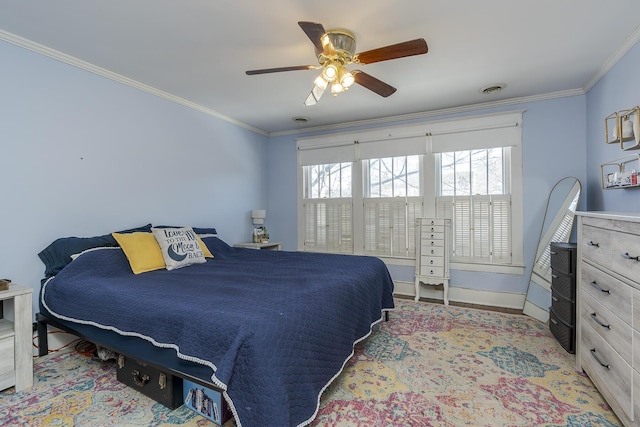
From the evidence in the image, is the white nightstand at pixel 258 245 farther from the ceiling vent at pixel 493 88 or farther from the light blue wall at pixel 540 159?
the ceiling vent at pixel 493 88

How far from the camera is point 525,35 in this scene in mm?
2248

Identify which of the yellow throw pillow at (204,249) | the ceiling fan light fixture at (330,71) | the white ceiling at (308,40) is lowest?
the yellow throw pillow at (204,249)

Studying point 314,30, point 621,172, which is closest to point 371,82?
point 314,30

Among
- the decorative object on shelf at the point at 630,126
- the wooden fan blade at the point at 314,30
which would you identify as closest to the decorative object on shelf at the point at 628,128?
the decorative object on shelf at the point at 630,126

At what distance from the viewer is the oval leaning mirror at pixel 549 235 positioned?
3189 mm

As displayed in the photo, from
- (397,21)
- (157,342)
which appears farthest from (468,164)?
(157,342)

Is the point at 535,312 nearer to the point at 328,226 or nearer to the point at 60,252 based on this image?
the point at 328,226

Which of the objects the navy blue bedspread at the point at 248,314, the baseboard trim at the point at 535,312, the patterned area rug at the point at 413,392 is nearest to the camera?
the navy blue bedspread at the point at 248,314

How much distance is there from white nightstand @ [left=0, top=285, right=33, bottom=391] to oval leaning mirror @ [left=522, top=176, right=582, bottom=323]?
437 cm

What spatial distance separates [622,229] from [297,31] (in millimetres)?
2317

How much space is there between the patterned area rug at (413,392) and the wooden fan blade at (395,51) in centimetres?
215

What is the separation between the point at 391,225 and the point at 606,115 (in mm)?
2421

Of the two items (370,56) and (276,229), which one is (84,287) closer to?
(370,56)

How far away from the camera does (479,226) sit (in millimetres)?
3740
